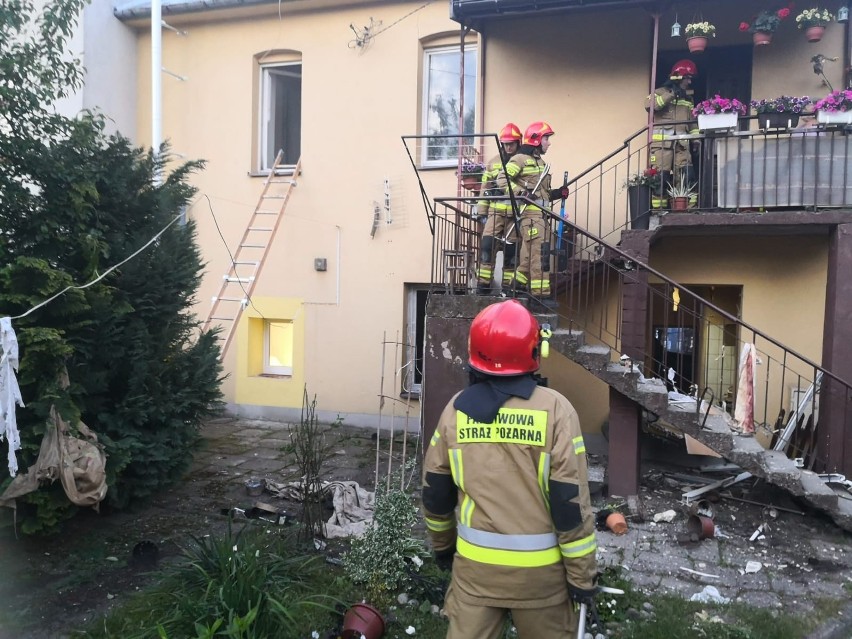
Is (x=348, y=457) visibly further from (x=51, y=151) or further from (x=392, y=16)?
(x=392, y=16)

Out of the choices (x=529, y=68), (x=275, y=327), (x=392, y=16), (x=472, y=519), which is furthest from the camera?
(x=275, y=327)

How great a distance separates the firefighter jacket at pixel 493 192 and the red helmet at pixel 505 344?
413 cm

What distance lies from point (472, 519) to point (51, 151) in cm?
419

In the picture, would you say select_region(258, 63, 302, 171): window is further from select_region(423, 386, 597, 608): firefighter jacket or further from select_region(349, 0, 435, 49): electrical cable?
select_region(423, 386, 597, 608): firefighter jacket

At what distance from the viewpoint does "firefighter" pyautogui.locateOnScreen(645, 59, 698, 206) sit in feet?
23.2

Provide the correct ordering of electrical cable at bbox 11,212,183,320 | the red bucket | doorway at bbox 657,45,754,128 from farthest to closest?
doorway at bbox 657,45,754,128, electrical cable at bbox 11,212,183,320, the red bucket

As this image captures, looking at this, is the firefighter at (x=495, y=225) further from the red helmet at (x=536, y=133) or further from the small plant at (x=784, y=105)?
the small plant at (x=784, y=105)

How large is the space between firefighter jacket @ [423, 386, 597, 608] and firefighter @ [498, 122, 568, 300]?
3.67 m

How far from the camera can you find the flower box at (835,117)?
6.47 metres

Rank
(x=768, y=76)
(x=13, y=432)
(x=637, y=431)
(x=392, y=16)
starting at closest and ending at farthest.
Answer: (x=13, y=432), (x=637, y=431), (x=768, y=76), (x=392, y=16)

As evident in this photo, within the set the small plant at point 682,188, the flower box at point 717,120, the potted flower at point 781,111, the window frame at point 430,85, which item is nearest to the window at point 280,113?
the window frame at point 430,85

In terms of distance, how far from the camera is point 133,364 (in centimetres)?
534

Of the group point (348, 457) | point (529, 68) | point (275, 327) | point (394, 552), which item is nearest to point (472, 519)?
point (394, 552)

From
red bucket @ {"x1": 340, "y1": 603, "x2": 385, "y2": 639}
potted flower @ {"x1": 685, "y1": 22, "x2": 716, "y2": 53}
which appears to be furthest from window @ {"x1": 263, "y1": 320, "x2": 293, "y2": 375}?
red bucket @ {"x1": 340, "y1": 603, "x2": 385, "y2": 639}
